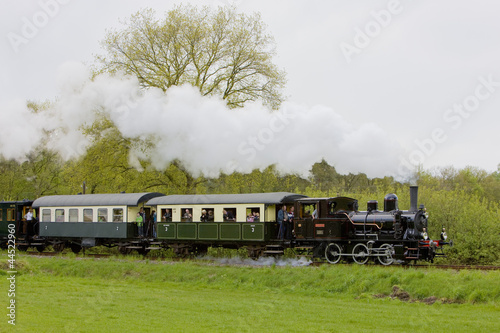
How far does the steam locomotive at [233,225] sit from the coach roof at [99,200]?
0.05 metres

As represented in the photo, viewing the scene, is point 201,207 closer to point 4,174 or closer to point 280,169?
point 280,169

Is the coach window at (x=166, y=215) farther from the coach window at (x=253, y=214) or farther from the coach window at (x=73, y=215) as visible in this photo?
the coach window at (x=73, y=215)

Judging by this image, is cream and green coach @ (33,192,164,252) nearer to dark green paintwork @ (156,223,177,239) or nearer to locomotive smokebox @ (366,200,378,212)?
dark green paintwork @ (156,223,177,239)

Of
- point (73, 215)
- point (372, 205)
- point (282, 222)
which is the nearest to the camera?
point (372, 205)

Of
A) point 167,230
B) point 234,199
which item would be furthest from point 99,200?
point 234,199

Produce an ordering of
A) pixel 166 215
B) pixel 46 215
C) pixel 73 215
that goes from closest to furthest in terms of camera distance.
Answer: pixel 166 215 < pixel 73 215 < pixel 46 215

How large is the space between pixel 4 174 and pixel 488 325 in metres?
46.8

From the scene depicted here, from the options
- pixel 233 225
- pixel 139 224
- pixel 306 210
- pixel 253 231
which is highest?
pixel 306 210

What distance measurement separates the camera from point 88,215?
91.6ft

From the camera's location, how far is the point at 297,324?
1087 centimetres

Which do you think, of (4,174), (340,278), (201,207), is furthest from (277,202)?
(4,174)

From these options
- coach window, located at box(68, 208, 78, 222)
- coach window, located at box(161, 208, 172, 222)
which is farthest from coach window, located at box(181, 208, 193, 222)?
coach window, located at box(68, 208, 78, 222)

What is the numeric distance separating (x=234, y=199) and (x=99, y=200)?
8.08 meters

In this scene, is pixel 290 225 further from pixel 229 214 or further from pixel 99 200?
pixel 99 200
